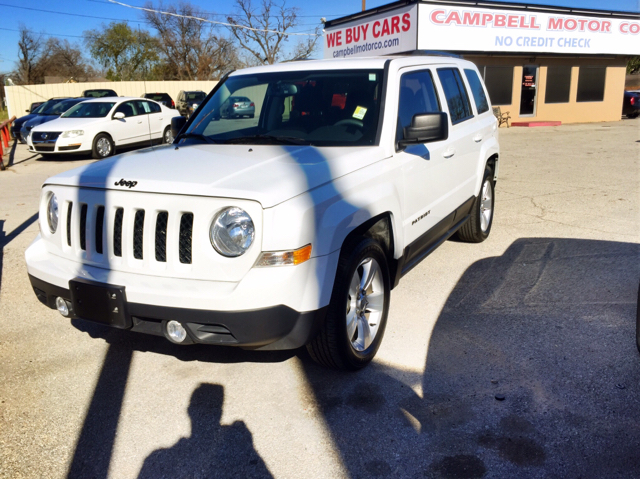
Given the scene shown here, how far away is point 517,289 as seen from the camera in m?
5.01

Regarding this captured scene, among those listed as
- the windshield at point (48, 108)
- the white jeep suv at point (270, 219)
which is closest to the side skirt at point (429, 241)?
the white jeep suv at point (270, 219)

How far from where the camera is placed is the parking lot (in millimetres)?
2793

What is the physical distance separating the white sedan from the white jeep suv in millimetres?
10839

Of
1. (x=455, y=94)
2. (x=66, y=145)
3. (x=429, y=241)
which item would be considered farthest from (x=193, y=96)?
(x=429, y=241)

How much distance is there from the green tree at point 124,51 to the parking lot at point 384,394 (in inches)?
2474

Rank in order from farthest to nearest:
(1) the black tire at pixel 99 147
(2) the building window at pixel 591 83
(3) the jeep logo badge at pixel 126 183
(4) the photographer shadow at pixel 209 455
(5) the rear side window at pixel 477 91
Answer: (2) the building window at pixel 591 83 < (1) the black tire at pixel 99 147 < (5) the rear side window at pixel 477 91 < (3) the jeep logo badge at pixel 126 183 < (4) the photographer shadow at pixel 209 455

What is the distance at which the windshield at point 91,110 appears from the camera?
15.5 meters

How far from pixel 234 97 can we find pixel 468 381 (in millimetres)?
2885

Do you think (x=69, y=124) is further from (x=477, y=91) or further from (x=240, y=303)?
(x=240, y=303)

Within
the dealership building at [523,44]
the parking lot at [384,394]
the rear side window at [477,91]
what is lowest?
the parking lot at [384,394]

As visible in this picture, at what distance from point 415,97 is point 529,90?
2281 cm

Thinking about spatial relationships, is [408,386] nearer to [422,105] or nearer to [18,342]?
[422,105]

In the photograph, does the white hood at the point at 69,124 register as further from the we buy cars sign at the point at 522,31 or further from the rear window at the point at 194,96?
the rear window at the point at 194,96

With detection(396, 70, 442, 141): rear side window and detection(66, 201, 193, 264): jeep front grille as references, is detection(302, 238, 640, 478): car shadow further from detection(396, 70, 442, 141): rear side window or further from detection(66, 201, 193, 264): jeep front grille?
detection(396, 70, 442, 141): rear side window
